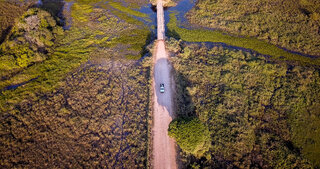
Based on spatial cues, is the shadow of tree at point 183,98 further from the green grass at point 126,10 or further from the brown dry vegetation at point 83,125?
the green grass at point 126,10

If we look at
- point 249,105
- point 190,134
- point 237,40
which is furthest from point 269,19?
point 190,134

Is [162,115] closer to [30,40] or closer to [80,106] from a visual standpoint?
[80,106]

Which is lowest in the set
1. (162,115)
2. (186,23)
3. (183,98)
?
(162,115)

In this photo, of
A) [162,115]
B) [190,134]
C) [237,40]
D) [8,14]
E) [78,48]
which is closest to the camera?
[190,134]

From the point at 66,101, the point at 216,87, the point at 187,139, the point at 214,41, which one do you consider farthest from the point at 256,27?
the point at 66,101

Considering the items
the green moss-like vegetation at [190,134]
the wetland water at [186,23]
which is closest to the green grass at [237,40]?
the wetland water at [186,23]

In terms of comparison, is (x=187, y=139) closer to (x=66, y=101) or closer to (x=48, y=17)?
(x=66, y=101)
